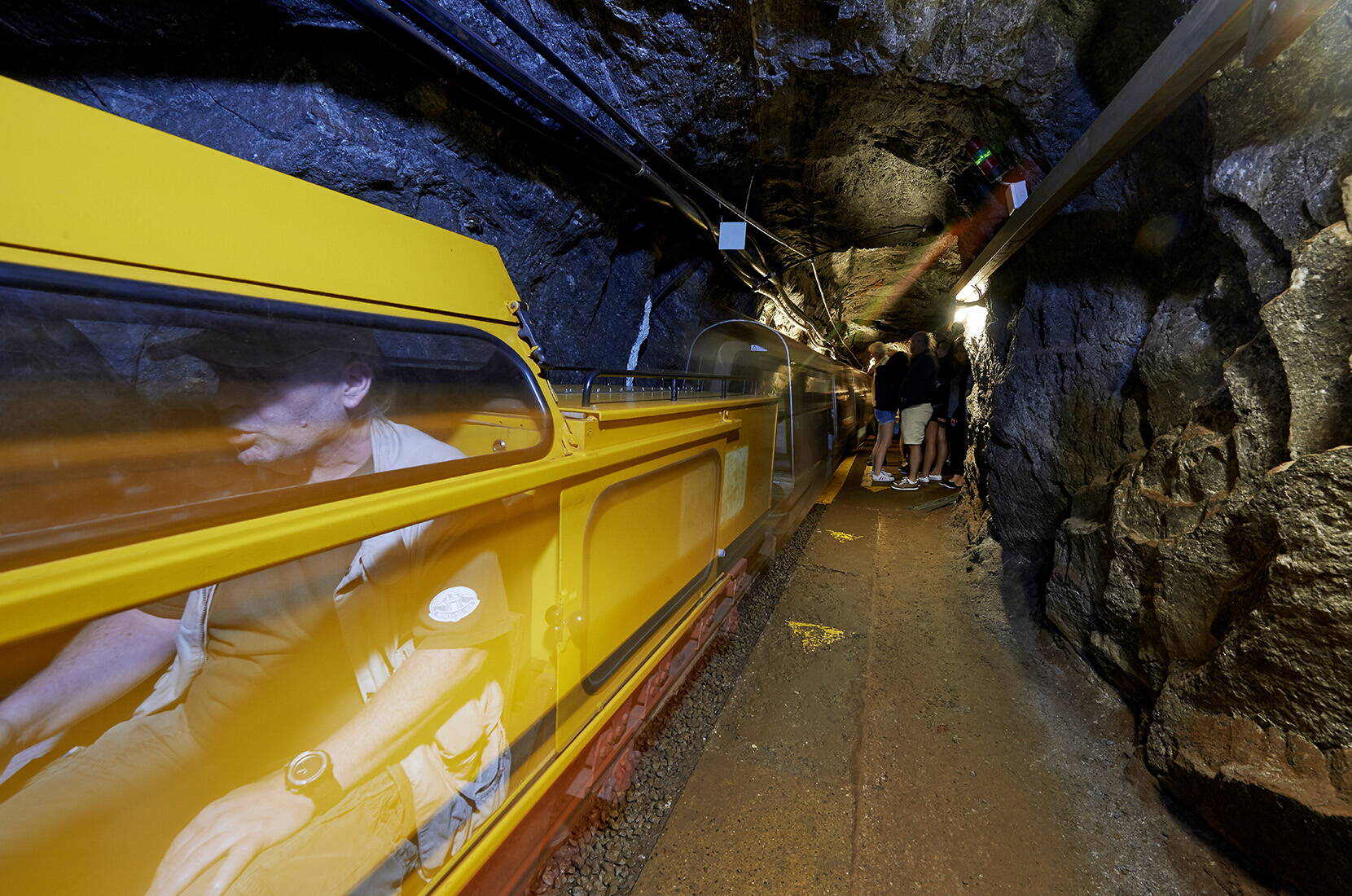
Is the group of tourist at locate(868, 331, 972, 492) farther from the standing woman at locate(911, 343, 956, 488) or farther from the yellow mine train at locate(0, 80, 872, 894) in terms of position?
the yellow mine train at locate(0, 80, 872, 894)

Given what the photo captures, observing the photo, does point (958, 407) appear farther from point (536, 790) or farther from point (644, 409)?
point (536, 790)

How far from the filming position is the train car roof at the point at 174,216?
2.27 feet

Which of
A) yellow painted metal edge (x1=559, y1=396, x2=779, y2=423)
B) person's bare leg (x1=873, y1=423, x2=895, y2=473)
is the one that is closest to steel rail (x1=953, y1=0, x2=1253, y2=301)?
yellow painted metal edge (x1=559, y1=396, x2=779, y2=423)

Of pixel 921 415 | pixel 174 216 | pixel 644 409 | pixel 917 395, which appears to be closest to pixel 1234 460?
pixel 644 409

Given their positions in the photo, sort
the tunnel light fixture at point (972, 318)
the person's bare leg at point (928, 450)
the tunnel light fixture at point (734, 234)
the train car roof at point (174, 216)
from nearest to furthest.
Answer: the train car roof at point (174, 216)
the tunnel light fixture at point (734, 234)
the tunnel light fixture at point (972, 318)
the person's bare leg at point (928, 450)

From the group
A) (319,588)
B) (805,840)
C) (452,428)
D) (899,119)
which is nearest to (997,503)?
(805,840)

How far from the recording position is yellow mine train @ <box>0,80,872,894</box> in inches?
28.4

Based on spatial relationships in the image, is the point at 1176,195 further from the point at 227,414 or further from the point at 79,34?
the point at 79,34

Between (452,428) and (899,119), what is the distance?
17.8ft

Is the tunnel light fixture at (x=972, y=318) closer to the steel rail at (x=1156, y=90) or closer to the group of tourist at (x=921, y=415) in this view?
the group of tourist at (x=921, y=415)

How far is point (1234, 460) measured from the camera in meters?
1.98

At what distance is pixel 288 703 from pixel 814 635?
3011mm

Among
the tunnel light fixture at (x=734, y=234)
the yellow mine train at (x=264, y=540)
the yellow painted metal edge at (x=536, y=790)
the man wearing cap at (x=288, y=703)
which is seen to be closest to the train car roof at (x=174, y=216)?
the yellow mine train at (x=264, y=540)

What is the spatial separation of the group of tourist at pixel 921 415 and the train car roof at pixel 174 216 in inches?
280
